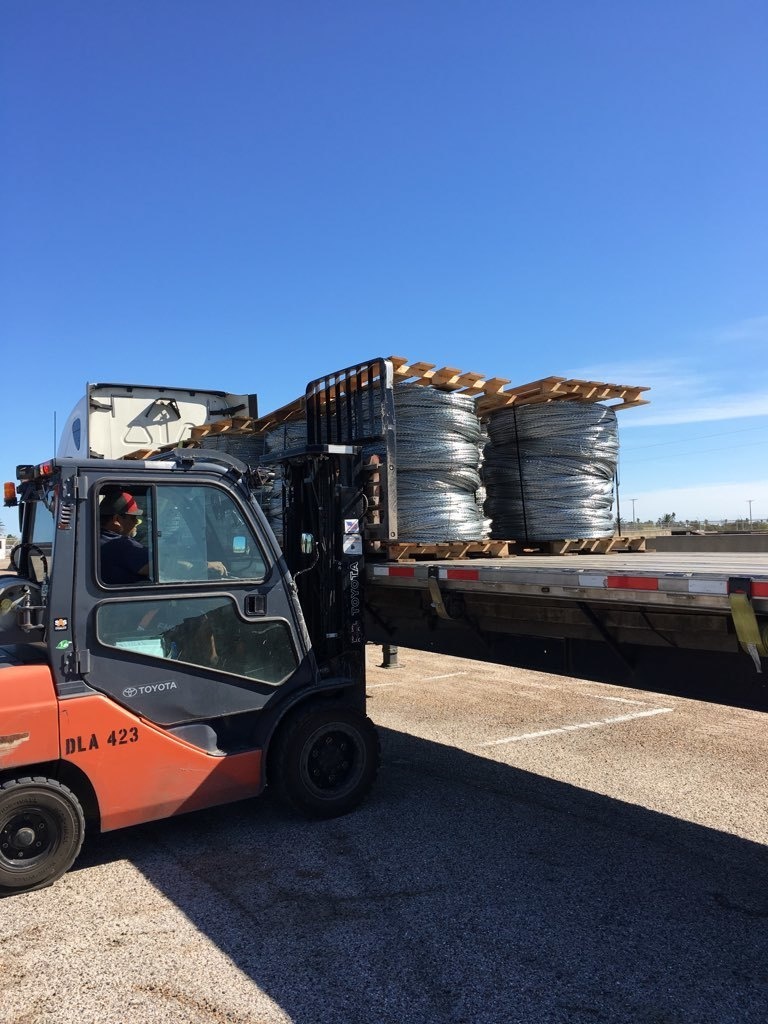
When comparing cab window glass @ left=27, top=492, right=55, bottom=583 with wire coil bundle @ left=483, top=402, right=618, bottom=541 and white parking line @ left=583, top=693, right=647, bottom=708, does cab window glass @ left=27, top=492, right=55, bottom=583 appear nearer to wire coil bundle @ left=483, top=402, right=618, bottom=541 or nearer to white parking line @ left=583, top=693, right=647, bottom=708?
wire coil bundle @ left=483, top=402, right=618, bottom=541

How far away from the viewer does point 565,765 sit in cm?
594

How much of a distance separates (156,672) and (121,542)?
0.73 metres

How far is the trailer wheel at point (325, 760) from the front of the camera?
4664mm

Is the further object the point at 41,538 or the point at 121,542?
the point at 41,538

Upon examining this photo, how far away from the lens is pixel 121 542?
14.0ft

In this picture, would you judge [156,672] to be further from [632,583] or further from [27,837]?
Answer: [632,583]

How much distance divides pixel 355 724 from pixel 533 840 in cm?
125

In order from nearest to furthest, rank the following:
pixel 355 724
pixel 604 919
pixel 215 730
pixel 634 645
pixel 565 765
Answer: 1. pixel 604 919
2. pixel 634 645
3. pixel 215 730
4. pixel 355 724
5. pixel 565 765

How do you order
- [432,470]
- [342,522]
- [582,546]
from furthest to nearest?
[582,546]
[432,470]
[342,522]

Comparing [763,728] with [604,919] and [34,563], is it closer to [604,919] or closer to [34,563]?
[604,919]

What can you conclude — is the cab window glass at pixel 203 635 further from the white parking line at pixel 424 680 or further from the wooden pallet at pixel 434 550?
the white parking line at pixel 424 680

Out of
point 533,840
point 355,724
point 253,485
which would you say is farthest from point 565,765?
point 253,485

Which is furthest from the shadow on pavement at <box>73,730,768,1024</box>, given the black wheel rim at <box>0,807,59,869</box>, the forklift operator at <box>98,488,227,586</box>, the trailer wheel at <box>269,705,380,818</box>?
the forklift operator at <box>98,488,227,586</box>

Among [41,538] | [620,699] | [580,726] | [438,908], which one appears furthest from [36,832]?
[620,699]
